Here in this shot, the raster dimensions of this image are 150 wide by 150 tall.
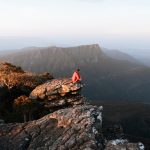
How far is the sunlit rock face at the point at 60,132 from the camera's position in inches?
1212

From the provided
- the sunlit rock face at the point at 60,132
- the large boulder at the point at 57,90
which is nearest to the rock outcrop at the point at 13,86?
the large boulder at the point at 57,90

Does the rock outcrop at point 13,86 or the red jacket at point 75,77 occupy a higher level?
the red jacket at point 75,77

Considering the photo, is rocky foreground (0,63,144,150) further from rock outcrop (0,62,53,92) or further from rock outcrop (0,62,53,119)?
rock outcrop (0,62,53,92)

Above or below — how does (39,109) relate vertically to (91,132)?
below

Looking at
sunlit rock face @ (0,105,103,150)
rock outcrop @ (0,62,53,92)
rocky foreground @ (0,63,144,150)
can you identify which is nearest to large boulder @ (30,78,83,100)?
rock outcrop @ (0,62,53,92)

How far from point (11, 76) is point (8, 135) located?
83.5 feet

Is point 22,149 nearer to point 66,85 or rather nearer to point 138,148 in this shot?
point 138,148

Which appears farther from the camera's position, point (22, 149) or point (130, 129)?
point (130, 129)

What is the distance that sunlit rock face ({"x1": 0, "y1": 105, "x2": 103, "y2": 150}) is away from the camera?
A: 30.8 m

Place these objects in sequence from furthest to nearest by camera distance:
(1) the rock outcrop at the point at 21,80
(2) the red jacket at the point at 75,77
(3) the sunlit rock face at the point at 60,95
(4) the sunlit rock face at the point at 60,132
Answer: (1) the rock outcrop at the point at 21,80 → (3) the sunlit rock face at the point at 60,95 → (2) the red jacket at the point at 75,77 → (4) the sunlit rock face at the point at 60,132

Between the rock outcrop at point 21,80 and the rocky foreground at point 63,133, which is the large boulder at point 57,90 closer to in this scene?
the rock outcrop at point 21,80

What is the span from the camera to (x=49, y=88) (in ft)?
173

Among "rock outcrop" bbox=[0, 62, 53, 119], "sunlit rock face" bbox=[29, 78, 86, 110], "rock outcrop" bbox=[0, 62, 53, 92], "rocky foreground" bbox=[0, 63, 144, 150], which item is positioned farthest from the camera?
"rock outcrop" bbox=[0, 62, 53, 92]

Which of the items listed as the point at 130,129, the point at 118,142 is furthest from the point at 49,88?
the point at 130,129
